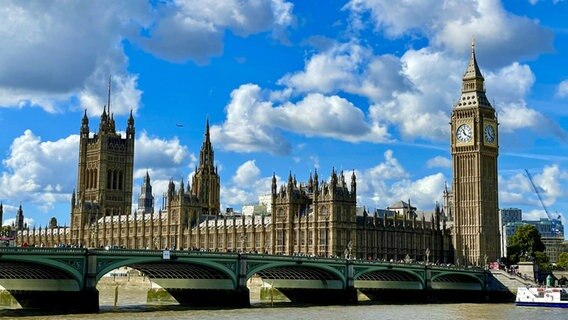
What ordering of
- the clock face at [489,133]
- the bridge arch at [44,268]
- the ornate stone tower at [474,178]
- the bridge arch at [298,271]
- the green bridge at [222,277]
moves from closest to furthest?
the bridge arch at [44,268] → the green bridge at [222,277] → the bridge arch at [298,271] → the ornate stone tower at [474,178] → the clock face at [489,133]

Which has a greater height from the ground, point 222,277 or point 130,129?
point 130,129

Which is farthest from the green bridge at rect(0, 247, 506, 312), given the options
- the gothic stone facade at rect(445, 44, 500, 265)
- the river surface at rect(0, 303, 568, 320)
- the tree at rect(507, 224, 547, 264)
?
the tree at rect(507, 224, 547, 264)

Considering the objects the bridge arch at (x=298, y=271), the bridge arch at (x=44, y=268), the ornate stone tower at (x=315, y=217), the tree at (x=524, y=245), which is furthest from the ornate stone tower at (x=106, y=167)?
the bridge arch at (x=44, y=268)

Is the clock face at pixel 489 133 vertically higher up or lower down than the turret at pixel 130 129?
lower down

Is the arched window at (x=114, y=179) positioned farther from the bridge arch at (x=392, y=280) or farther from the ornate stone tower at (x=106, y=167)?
the bridge arch at (x=392, y=280)

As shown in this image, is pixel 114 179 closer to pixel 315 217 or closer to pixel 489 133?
pixel 315 217

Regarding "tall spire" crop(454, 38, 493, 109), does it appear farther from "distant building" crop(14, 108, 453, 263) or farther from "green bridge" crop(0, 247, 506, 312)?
"green bridge" crop(0, 247, 506, 312)

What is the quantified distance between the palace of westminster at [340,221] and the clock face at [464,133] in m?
0.15

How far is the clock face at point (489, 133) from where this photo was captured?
13901cm

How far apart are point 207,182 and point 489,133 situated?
51.6m

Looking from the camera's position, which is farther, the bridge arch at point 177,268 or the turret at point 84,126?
the turret at point 84,126

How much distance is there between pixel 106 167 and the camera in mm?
188250

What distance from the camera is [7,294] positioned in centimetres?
7575

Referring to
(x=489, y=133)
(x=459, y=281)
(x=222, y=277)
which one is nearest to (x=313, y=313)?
(x=222, y=277)
